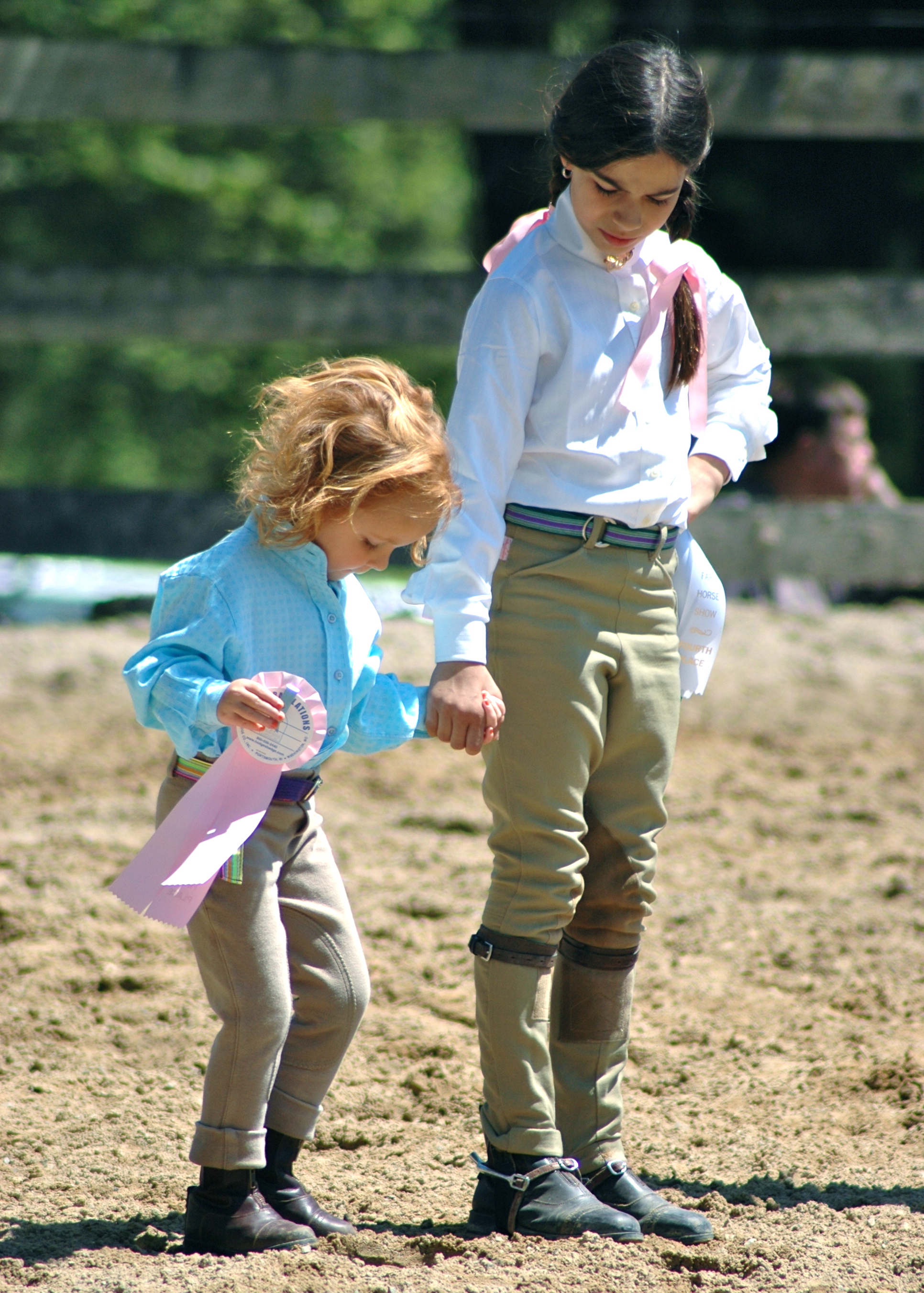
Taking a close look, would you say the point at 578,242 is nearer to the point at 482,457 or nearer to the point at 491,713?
the point at 482,457

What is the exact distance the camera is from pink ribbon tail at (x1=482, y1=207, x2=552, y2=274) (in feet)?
6.63

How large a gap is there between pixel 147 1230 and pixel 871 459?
5364 mm

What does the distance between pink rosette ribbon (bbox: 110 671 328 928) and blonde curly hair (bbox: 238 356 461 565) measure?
0.22 meters

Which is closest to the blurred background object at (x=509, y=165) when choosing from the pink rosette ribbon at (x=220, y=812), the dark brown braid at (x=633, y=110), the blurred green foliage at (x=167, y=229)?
the dark brown braid at (x=633, y=110)

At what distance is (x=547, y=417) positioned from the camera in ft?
6.34

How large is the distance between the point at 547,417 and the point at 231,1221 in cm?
113

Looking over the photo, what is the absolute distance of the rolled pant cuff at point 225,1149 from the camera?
5.97ft

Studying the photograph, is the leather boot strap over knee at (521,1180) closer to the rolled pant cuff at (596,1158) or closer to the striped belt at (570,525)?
the rolled pant cuff at (596,1158)

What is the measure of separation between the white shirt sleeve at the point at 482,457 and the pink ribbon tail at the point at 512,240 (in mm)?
98

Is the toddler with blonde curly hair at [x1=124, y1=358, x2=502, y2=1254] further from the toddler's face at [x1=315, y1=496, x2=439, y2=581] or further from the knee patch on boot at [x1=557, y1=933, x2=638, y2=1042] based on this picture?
the knee patch on boot at [x1=557, y1=933, x2=638, y2=1042]

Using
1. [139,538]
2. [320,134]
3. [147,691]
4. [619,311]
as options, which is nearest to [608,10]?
[139,538]

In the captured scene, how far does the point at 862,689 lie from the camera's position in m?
4.87

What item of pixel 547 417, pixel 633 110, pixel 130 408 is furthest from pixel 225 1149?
pixel 130 408

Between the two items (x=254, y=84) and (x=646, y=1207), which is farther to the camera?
(x=254, y=84)
